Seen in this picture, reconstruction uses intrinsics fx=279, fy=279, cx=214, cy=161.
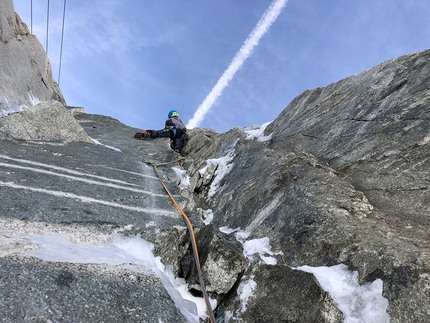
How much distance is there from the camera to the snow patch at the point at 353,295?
123 inches

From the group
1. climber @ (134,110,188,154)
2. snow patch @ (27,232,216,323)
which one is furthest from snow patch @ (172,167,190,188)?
climber @ (134,110,188,154)

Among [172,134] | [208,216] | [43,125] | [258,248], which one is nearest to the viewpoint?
[258,248]

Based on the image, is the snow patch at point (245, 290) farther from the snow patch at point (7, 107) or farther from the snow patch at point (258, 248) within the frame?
the snow patch at point (7, 107)

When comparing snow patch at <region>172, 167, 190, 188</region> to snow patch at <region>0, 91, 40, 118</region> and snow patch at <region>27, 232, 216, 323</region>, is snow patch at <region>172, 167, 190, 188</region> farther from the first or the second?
snow patch at <region>0, 91, 40, 118</region>

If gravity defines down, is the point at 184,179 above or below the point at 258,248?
above

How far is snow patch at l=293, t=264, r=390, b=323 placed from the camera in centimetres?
312

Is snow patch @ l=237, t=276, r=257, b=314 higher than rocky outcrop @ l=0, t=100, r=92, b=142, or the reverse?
rocky outcrop @ l=0, t=100, r=92, b=142

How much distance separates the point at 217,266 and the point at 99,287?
171 cm

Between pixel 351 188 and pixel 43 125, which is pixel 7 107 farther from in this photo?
pixel 351 188

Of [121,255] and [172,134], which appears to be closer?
[121,255]

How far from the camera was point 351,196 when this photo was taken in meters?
4.98

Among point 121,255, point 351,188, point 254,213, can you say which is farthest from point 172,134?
point 121,255

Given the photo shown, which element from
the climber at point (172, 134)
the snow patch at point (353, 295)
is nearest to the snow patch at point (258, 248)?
the snow patch at point (353, 295)

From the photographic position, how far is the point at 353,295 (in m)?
3.39
